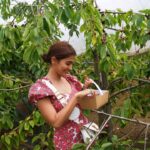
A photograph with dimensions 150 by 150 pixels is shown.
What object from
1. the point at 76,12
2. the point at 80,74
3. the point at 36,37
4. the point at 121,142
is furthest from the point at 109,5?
the point at 121,142

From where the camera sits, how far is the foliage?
206 centimetres

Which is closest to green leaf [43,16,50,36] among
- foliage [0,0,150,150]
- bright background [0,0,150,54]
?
foliage [0,0,150,150]

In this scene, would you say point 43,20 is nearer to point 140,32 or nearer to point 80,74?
point 140,32

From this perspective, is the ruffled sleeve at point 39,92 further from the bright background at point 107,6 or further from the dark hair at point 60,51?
the bright background at point 107,6

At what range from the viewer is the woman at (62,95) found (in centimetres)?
187

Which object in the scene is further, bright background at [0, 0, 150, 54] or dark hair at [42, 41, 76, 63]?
bright background at [0, 0, 150, 54]

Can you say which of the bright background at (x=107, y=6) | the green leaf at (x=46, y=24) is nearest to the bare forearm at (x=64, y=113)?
the green leaf at (x=46, y=24)

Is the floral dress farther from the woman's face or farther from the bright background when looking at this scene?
the bright background

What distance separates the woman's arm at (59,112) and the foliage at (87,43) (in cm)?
23

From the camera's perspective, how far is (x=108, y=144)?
1.51 metres

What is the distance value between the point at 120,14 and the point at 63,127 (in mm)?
766

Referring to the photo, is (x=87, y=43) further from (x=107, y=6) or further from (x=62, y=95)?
(x=107, y=6)

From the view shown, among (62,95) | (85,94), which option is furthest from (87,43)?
(85,94)

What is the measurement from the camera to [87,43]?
2189 mm
